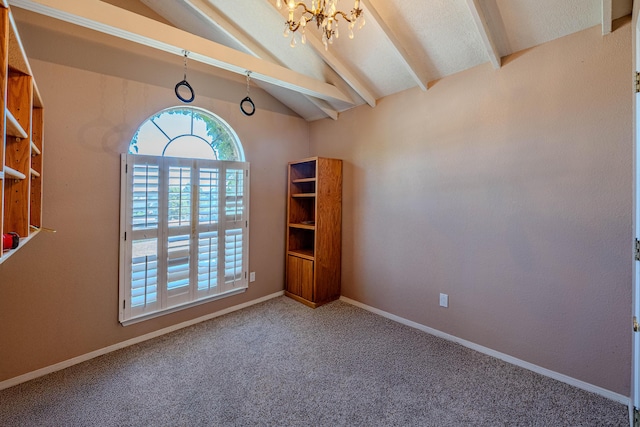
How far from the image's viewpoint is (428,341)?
266 cm

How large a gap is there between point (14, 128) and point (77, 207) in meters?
1.18

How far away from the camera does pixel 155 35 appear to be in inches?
81.7

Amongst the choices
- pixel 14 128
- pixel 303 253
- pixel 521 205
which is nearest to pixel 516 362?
pixel 521 205

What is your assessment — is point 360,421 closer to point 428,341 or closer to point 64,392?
point 428,341

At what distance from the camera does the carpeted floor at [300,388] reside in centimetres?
176

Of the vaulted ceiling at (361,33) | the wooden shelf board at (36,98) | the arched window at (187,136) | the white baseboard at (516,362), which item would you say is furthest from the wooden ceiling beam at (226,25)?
the white baseboard at (516,362)

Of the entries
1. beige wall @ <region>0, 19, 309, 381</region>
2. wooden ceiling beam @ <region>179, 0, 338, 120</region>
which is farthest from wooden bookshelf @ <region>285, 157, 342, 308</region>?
beige wall @ <region>0, 19, 309, 381</region>

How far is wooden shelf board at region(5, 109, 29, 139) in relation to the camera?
120 cm

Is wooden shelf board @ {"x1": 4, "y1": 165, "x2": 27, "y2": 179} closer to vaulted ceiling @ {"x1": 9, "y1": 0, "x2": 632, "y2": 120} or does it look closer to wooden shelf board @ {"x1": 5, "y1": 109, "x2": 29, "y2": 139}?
wooden shelf board @ {"x1": 5, "y1": 109, "x2": 29, "y2": 139}

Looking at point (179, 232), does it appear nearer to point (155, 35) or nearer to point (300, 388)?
point (155, 35)

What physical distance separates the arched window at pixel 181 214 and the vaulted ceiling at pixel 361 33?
826mm

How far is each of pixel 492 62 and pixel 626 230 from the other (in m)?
1.51

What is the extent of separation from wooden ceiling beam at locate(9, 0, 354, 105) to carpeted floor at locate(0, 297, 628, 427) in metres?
2.43

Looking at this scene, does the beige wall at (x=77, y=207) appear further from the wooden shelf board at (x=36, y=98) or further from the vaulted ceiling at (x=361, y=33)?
the vaulted ceiling at (x=361, y=33)
